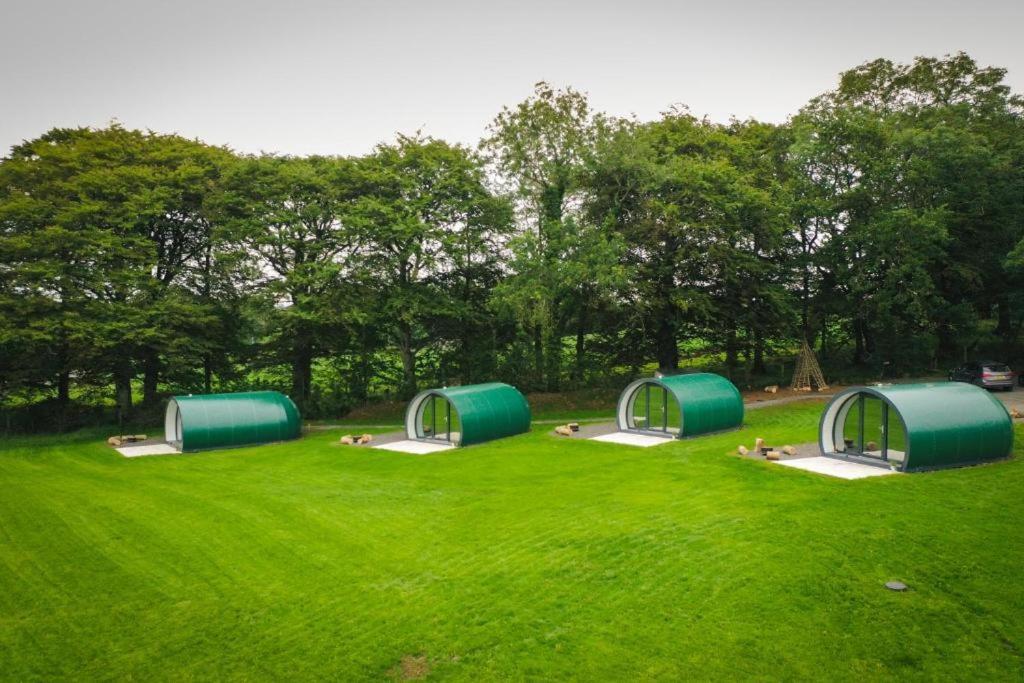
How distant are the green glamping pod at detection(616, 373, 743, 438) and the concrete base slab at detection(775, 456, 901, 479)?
5657 mm

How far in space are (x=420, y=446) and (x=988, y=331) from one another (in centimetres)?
3985

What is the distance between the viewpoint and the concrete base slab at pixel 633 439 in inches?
1008

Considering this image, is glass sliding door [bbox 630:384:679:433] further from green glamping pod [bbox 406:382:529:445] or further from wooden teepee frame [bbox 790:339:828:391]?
wooden teepee frame [bbox 790:339:828:391]

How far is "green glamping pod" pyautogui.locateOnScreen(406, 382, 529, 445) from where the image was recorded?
27453mm

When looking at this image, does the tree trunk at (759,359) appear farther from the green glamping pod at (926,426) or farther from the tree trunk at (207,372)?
the tree trunk at (207,372)

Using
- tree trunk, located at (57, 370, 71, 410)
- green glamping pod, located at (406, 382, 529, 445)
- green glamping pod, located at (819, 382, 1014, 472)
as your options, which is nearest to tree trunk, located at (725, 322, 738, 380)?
green glamping pod, located at (406, 382, 529, 445)

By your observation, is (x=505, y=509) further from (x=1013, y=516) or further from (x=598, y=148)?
(x=598, y=148)

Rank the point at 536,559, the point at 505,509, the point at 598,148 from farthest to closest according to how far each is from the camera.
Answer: the point at 598,148 → the point at 505,509 → the point at 536,559

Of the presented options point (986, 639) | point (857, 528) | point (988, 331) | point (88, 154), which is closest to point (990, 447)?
point (857, 528)

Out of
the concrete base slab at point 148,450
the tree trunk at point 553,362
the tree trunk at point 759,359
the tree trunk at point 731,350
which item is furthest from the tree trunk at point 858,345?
the concrete base slab at point 148,450

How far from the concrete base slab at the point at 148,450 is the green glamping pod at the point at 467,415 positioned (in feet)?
33.1

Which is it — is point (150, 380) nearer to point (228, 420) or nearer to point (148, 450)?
point (148, 450)

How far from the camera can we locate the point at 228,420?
2898 centimetres

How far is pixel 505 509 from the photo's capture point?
55.2 ft
